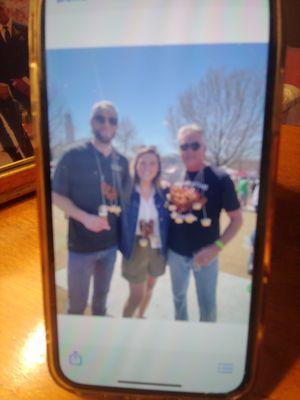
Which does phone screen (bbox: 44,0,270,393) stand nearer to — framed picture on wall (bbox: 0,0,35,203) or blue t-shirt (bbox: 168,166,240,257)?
blue t-shirt (bbox: 168,166,240,257)

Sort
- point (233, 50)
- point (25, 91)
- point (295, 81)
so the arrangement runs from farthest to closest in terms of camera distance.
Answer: point (295, 81), point (25, 91), point (233, 50)

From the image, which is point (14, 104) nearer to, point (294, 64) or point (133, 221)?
point (133, 221)

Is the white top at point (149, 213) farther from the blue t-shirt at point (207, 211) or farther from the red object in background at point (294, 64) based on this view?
the red object in background at point (294, 64)

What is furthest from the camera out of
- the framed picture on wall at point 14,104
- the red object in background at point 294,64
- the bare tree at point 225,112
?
the red object in background at point 294,64

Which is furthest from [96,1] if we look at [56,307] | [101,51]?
[56,307]

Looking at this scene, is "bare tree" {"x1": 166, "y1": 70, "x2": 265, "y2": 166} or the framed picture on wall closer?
"bare tree" {"x1": 166, "y1": 70, "x2": 265, "y2": 166}

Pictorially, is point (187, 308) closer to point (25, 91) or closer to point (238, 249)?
point (238, 249)

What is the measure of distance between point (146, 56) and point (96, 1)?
0.10 ft

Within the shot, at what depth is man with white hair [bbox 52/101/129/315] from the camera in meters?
0.20

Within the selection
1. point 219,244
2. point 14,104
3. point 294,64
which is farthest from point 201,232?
point 294,64

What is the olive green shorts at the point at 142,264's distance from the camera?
0.21 m

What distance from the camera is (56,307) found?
213 mm

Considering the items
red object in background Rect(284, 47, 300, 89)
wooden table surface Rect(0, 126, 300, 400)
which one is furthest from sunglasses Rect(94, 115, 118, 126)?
red object in background Rect(284, 47, 300, 89)

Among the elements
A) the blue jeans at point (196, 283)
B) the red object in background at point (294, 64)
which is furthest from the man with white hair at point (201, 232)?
the red object in background at point (294, 64)
